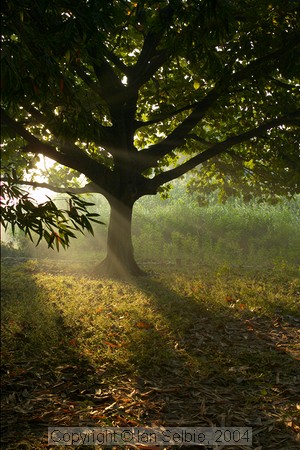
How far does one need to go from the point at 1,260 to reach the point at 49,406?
45.5 feet

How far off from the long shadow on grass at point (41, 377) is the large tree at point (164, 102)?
109 inches

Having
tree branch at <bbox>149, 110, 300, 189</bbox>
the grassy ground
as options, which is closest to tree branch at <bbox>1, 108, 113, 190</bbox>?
tree branch at <bbox>149, 110, 300, 189</bbox>

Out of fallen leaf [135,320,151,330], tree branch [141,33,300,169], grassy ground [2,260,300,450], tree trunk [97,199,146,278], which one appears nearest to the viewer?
grassy ground [2,260,300,450]

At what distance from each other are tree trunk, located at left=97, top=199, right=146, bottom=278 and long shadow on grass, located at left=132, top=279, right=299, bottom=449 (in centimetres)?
517

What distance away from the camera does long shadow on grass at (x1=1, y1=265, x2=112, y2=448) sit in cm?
424

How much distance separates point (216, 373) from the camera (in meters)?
5.59

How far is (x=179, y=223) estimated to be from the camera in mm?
23453

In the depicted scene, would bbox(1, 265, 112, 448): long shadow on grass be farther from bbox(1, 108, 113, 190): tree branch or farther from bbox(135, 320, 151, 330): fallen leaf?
bbox(1, 108, 113, 190): tree branch

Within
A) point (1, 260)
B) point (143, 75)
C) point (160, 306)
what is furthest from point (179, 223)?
point (160, 306)

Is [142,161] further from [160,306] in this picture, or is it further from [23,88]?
[23,88]

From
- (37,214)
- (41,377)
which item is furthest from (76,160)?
(37,214)

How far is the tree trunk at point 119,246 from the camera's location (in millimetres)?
13180

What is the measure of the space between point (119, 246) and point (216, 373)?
27.2ft

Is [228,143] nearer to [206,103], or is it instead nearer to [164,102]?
[206,103]
